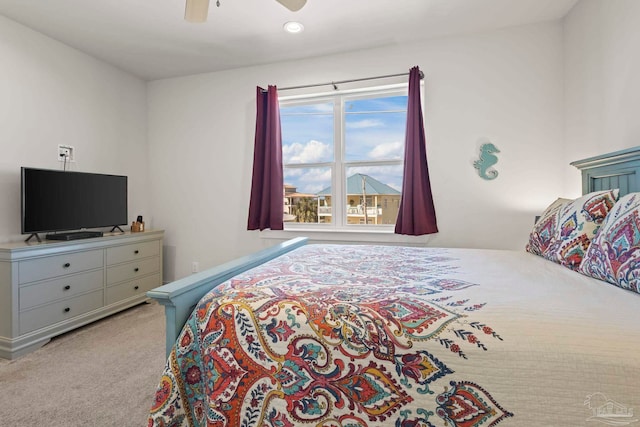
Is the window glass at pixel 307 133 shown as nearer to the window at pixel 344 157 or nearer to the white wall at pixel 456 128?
the window at pixel 344 157

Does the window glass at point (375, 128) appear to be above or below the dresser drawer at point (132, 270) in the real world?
above

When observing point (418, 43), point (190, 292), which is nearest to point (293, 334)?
point (190, 292)

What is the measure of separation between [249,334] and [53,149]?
3.09 m

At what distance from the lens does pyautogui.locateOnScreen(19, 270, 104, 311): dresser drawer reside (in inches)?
94.0

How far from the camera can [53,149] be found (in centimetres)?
296

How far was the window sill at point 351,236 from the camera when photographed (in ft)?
10.1

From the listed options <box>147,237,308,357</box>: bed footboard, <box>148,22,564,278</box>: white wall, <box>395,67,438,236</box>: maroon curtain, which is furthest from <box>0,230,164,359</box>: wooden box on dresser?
<box>395,67,438,236</box>: maroon curtain

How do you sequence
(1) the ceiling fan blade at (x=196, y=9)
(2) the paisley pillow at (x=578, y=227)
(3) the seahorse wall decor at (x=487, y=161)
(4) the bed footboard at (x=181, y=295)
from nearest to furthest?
(4) the bed footboard at (x=181, y=295)
(2) the paisley pillow at (x=578, y=227)
(1) the ceiling fan blade at (x=196, y=9)
(3) the seahorse wall decor at (x=487, y=161)

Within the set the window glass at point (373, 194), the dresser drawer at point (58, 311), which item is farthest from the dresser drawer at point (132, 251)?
the window glass at point (373, 194)

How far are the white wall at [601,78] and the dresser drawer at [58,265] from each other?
403 centimetres

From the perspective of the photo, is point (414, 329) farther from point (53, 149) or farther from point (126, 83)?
point (126, 83)

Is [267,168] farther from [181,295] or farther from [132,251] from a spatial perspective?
[181,295]

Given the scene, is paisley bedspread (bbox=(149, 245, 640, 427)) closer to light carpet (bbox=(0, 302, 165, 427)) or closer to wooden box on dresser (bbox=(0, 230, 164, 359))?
light carpet (bbox=(0, 302, 165, 427))

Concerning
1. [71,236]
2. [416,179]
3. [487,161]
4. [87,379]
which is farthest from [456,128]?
[71,236]
